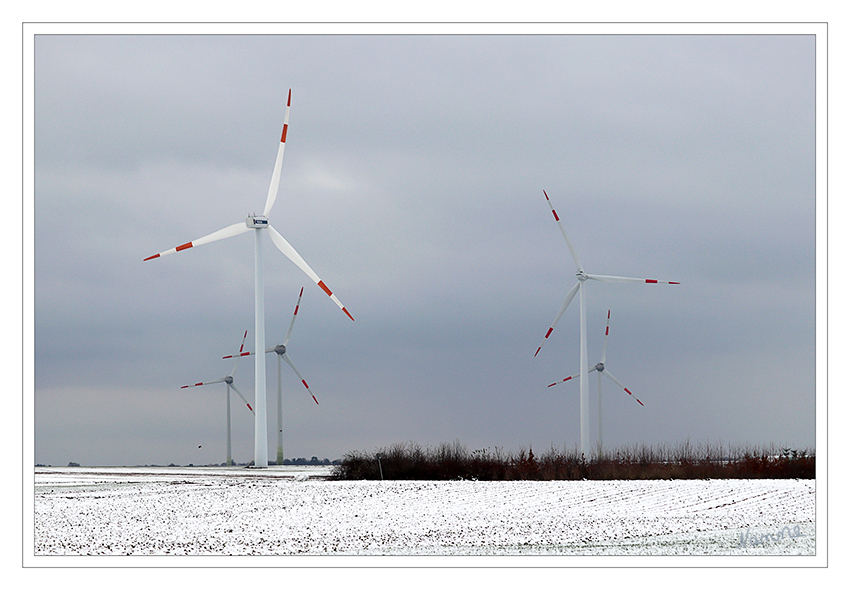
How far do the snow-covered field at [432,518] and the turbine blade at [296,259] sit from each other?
41.3 feet

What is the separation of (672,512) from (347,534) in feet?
23.6

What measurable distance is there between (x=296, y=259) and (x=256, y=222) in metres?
3.29

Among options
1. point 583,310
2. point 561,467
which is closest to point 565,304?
point 583,310

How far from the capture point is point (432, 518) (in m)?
16.8

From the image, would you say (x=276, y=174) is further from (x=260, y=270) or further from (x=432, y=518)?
(x=432, y=518)

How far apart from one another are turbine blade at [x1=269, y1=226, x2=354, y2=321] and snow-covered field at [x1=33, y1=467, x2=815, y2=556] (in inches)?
495

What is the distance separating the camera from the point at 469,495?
20844 millimetres

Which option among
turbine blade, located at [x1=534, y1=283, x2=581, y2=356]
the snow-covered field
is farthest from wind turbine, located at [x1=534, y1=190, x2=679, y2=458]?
the snow-covered field

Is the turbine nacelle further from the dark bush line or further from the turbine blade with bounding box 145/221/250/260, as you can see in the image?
the dark bush line

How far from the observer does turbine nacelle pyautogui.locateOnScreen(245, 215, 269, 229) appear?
41.3m
